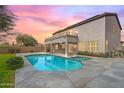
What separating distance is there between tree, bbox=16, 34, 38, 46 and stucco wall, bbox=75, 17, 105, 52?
431 cm

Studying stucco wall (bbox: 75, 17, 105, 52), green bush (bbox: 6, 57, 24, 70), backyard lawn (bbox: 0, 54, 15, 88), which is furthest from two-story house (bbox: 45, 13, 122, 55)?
backyard lawn (bbox: 0, 54, 15, 88)

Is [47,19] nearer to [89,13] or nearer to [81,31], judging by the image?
[89,13]

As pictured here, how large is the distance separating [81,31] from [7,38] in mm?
6960

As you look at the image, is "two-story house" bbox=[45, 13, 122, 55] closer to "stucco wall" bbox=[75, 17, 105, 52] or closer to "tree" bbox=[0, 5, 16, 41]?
"stucco wall" bbox=[75, 17, 105, 52]

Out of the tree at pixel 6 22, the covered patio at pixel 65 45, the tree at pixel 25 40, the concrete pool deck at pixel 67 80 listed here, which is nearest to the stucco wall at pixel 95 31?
the covered patio at pixel 65 45

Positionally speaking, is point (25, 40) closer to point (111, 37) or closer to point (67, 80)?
point (67, 80)

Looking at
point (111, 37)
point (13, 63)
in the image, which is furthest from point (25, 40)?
point (111, 37)

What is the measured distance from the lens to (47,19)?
9.96 metres

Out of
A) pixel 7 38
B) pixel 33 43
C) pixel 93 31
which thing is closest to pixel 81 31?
pixel 93 31

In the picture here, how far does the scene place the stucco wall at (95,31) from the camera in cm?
1283

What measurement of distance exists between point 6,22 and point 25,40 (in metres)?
1.46
